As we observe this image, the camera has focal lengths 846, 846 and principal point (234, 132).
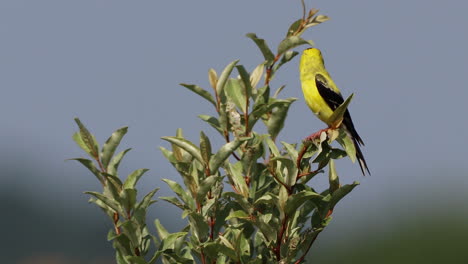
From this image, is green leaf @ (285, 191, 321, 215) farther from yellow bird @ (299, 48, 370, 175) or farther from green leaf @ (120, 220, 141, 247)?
yellow bird @ (299, 48, 370, 175)

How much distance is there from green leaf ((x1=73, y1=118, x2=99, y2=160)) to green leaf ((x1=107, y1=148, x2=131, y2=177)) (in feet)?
0.48

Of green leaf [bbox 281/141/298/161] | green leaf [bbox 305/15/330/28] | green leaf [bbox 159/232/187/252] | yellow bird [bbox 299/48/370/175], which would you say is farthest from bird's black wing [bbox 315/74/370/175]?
green leaf [bbox 159/232/187/252]

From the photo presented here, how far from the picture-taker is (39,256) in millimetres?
114938

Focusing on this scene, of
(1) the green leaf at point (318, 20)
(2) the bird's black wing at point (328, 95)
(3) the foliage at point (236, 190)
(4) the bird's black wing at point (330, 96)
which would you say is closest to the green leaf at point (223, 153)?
(3) the foliage at point (236, 190)

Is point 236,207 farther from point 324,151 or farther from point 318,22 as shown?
point 318,22

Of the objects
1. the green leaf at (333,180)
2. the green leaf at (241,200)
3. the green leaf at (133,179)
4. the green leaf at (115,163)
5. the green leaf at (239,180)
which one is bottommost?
the green leaf at (333,180)

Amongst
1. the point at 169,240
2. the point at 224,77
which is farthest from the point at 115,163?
the point at 224,77

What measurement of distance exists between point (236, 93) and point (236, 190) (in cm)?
86

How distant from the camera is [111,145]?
7277mm

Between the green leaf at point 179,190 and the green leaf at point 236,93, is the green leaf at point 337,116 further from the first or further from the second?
the green leaf at point 179,190

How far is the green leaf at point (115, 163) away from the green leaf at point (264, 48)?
4.92ft

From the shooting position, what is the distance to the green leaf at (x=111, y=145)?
23.8 ft

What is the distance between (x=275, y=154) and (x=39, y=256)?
368 ft

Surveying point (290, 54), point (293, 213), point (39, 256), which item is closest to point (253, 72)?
point (290, 54)
